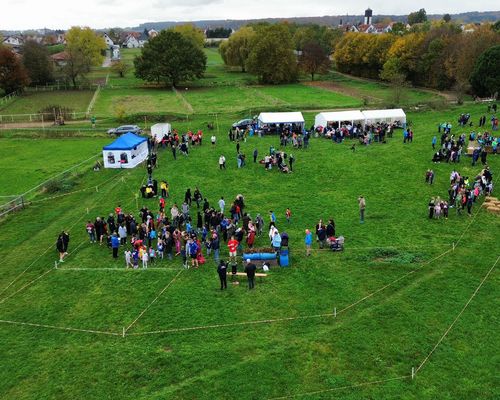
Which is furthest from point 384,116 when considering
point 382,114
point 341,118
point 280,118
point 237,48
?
point 237,48

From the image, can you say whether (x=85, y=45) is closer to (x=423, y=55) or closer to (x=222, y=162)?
(x=423, y=55)

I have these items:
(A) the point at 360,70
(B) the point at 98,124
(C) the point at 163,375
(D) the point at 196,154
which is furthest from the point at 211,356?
(A) the point at 360,70

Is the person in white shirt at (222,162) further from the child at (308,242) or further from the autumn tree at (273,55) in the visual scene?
the autumn tree at (273,55)

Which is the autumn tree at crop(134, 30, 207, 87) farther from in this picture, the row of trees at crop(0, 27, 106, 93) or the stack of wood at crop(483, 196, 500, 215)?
the stack of wood at crop(483, 196, 500, 215)

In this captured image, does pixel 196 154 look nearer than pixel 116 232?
No

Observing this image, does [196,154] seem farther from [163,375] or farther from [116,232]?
[163,375]

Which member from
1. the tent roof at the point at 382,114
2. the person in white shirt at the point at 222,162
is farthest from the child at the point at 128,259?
the tent roof at the point at 382,114

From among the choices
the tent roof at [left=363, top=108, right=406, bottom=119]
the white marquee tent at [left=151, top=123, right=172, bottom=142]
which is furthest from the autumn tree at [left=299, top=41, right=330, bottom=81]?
the white marquee tent at [left=151, top=123, right=172, bottom=142]
